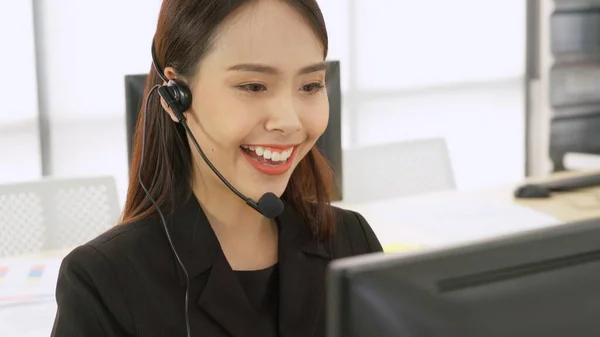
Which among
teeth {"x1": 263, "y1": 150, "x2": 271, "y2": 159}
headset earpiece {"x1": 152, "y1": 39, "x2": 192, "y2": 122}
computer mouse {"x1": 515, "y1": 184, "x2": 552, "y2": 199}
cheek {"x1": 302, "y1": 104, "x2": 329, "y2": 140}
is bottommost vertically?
computer mouse {"x1": 515, "y1": 184, "x2": 552, "y2": 199}

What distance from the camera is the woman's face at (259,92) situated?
1.10m

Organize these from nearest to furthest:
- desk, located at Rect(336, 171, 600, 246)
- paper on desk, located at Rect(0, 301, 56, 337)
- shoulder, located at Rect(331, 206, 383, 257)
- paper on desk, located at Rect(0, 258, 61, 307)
Answer: shoulder, located at Rect(331, 206, 383, 257)
paper on desk, located at Rect(0, 301, 56, 337)
paper on desk, located at Rect(0, 258, 61, 307)
desk, located at Rect(336, 171, 600, 246)

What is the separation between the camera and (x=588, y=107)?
4.58 meters

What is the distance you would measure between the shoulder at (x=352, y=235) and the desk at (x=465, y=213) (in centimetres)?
69

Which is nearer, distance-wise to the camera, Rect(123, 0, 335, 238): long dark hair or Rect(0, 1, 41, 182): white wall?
Rect(123, 0, 335, 238): long dark hair

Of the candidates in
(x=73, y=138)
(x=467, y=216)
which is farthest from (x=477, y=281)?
(x=73, y=138)

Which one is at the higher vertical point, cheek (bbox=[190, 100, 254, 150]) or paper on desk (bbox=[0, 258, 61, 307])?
cheek (bbox=[190, 100, 254, 150])

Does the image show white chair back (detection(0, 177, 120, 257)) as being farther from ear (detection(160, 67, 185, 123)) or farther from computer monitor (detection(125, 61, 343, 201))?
ear (detection(160, 67, 185, 123))

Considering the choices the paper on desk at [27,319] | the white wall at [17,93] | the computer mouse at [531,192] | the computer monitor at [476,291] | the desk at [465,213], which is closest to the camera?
the computer monitor at [476,291]

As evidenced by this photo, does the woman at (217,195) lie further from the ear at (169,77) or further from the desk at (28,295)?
the desk at (28,295)

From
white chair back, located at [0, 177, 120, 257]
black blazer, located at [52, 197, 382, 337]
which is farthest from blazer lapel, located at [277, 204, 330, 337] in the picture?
white chair back, located at [0, 177, 120, 257]

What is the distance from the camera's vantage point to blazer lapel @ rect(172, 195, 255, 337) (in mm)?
1157

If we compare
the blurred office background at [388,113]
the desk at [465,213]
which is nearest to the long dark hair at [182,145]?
the blurred office background at [388,113]

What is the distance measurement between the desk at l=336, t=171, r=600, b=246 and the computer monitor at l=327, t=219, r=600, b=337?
1.47 m
